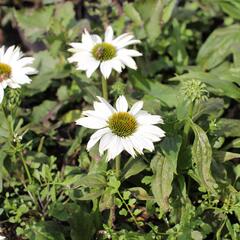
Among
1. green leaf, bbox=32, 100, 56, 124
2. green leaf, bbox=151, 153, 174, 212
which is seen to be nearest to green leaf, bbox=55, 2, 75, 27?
green leaf, bbox=32, 100, 56, 124

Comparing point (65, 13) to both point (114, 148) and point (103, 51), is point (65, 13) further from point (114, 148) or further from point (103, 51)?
point (114, 148)

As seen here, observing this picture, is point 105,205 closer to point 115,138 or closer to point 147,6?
point 115,138

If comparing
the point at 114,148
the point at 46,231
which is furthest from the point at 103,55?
the point at 46,231

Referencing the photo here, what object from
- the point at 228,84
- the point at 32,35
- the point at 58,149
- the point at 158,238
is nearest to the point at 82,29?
the point at 32,35

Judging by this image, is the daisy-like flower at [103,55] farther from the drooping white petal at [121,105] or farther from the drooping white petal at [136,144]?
the drooping white petal at [136,144]

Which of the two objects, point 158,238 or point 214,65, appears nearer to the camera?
point 158,238

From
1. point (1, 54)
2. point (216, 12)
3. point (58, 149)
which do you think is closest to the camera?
point (1, 54)

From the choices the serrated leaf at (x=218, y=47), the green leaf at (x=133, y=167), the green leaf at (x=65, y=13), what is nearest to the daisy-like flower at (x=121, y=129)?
the green leaf at (x=133, y=167)
